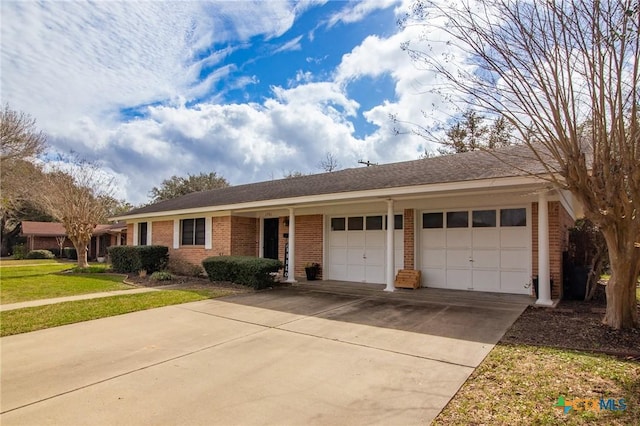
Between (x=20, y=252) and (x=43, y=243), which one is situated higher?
(x=43, y=243)

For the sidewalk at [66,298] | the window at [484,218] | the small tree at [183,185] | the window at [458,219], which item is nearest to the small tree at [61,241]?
the small tree at [183,185]

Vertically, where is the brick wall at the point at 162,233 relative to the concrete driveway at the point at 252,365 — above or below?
above

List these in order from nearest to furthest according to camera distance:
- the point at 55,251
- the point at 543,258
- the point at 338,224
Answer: the point at 543,258 → the point at 338,224 → the point at 55,251

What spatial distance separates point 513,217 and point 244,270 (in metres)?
8.17

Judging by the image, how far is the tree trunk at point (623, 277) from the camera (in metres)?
5.95

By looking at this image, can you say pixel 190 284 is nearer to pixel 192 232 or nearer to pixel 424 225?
pixel 192 232

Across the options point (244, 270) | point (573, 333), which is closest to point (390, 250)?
point (244, 270)

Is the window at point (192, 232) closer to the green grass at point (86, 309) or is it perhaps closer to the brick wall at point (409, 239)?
the green grass at point (86, 309)

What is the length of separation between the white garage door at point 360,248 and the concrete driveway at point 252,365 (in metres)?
3.81

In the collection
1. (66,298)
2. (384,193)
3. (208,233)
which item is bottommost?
A: (66,298)

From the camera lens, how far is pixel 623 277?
601 centimetres

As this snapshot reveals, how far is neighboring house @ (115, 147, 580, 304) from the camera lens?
29.3 feet

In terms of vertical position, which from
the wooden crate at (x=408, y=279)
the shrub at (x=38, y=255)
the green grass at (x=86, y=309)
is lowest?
the shrub at (x=38, y=255)

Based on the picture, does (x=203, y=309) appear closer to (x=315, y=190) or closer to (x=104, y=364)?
(x=104, y=364)
